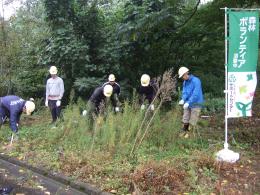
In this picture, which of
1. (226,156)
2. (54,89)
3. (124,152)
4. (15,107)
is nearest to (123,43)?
(54,89)

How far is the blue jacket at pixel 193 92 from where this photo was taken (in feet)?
29.8

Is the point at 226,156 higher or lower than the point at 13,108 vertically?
lower

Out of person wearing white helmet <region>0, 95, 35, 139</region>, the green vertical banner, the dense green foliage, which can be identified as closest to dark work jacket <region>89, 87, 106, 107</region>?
person wearing white helmet <region>0, 95, 35, 139</region>

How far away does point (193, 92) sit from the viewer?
913 centimetres

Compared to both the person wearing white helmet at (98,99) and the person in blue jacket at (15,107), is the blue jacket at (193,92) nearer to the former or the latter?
the person wearing white helmet at (98,99)

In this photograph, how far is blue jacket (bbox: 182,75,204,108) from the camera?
9.09 metres

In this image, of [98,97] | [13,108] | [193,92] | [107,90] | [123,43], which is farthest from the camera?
[123,43]

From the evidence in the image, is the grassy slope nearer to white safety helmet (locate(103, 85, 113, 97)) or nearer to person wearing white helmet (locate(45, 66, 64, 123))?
white safety helmet (locate(103, 85, 113, 97))

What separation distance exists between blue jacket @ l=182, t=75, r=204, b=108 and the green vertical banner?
1.70 meters

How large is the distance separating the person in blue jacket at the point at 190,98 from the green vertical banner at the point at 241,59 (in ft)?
5.58

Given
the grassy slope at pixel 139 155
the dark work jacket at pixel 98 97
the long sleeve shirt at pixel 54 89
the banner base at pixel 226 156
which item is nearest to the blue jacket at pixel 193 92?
the grassy slope at pixel 139 155

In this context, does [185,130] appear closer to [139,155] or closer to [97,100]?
[97,100]

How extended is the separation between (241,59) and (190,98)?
2.06 meters

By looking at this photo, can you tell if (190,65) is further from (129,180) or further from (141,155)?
(129,180)
